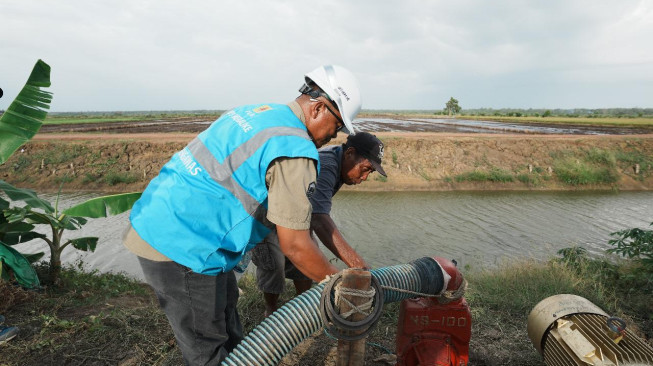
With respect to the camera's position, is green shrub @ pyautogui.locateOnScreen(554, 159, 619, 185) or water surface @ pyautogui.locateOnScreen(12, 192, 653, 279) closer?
water surface @ pyautogui.locateOnScreen(12, 192, 653, 279)

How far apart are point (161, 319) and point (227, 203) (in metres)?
2.40

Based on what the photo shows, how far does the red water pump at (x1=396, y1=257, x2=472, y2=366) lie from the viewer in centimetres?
214

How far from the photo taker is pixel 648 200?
1291 centimetres

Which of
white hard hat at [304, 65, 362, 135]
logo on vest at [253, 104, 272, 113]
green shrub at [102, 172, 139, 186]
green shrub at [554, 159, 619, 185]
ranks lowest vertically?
green shrub at [102, 172, 139, 186]

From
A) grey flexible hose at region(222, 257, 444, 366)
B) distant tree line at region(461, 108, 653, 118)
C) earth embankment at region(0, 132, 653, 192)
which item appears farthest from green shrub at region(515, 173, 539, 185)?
distant tree line at region(461, 108, 653, 118)

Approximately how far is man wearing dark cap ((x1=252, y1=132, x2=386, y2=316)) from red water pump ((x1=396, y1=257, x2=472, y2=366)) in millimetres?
414

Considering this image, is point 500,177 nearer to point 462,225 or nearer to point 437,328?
point 462,225

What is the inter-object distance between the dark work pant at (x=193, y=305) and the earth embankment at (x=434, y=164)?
1213 cm

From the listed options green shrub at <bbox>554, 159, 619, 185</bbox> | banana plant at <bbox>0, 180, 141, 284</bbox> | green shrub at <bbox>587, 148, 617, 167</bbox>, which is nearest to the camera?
banana plant at <bbox>0, 180, 141, 284</bbox>

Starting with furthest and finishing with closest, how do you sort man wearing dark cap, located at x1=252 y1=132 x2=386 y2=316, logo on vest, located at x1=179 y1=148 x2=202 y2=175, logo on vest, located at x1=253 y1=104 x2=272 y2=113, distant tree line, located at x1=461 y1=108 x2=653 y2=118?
distant tree line, located at x1=461 y1=108 x2=653 y2=118 < man wearing dark cap, located at x1=252 y1=132 x2=386 y2=316 < logo on vest, located at x1=253 y1=104 x2=272 y2=113 < logo on vest, located at x1=179 y1=148 x2=202 y2=175

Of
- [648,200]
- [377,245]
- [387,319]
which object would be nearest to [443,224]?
[377,245]

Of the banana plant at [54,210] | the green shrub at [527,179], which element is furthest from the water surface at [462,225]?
A: the banana plant at [54,210]

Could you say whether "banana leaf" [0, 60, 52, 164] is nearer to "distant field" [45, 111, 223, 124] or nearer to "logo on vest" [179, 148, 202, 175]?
"logo on vest" [179, 148, 202, 175]

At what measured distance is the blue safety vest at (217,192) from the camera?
1.55 meters
